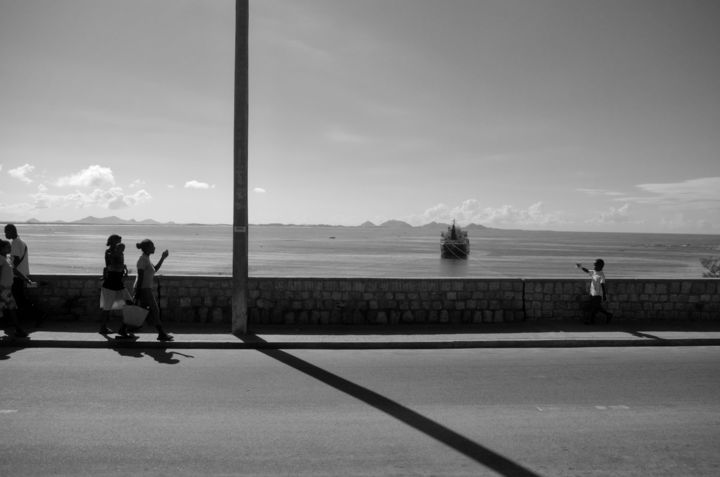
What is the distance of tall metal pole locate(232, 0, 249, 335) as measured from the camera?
8906mm

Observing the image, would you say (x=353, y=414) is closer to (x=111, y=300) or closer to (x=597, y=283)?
(x=111, y=300)

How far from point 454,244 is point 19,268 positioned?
3331 inches

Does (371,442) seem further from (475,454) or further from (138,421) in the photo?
(138,421)

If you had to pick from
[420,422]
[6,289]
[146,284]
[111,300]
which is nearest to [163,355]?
[146,284]

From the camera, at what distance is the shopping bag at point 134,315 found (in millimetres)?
8250

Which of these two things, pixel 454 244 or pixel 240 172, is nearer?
pixel 240 172

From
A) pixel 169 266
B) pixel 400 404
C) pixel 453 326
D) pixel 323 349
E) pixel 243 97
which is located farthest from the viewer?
pixel 169 266

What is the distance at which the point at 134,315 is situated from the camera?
8.29 meters

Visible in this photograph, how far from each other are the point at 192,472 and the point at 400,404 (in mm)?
2378

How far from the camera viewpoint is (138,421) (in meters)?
4.86

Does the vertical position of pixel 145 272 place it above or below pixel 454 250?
above

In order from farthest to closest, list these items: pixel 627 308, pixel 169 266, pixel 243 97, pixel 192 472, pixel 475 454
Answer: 1. pixel 169 266
2. pixel 627 308
3. pixel 243 97
4. pixel 475 454
5. pixel 192 472

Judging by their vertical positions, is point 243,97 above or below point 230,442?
above

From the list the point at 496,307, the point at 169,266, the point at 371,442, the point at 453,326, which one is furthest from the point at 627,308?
the point at 169,266
